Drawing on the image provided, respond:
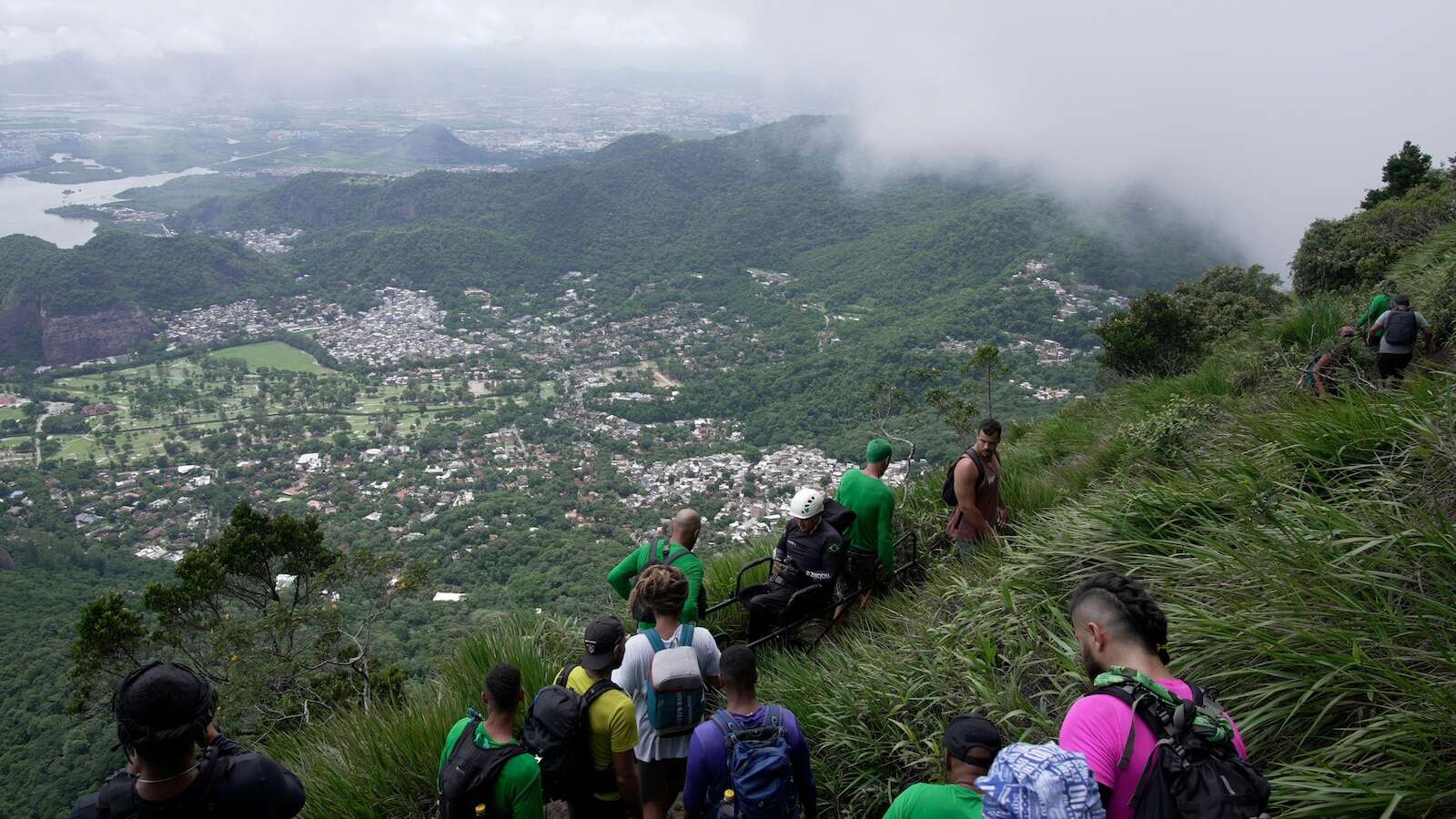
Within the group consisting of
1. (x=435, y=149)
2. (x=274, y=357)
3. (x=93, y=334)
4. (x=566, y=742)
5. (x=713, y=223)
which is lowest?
(x=274, y=357)

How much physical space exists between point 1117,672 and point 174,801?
293cm

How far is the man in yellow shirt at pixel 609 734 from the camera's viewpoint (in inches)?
133

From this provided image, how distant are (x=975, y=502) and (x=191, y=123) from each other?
786 feet

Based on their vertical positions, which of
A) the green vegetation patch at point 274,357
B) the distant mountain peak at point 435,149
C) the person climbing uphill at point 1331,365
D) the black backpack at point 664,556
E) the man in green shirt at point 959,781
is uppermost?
the distant mountain peak at point 435,149

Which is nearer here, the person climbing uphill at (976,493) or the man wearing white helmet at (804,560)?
the man wearing white helmet at (804,560)

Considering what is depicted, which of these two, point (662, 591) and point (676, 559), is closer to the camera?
point (662, 591)

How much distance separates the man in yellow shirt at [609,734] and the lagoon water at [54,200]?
108520 mm

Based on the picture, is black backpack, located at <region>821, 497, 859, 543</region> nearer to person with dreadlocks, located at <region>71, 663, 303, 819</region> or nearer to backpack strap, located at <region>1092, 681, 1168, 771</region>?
backpack strap, located at <region>1092, 681, 1168, 771</region>

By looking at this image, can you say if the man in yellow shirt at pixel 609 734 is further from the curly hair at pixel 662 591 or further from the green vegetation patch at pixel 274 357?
the green vegetation patch at pixel 274 357

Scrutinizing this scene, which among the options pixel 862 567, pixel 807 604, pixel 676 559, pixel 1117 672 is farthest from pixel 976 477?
pixel 1117 672

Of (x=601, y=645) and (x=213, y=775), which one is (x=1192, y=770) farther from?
(x=213, y=775)

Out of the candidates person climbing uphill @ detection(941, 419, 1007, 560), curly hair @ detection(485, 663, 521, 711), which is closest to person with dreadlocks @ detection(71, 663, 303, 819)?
curly hair @ detection(485, 663, 521, 711)

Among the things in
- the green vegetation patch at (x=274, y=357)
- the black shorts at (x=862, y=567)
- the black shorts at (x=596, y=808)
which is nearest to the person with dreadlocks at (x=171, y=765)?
the black shorts at (x=596, y=808)

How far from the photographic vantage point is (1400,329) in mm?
6191
